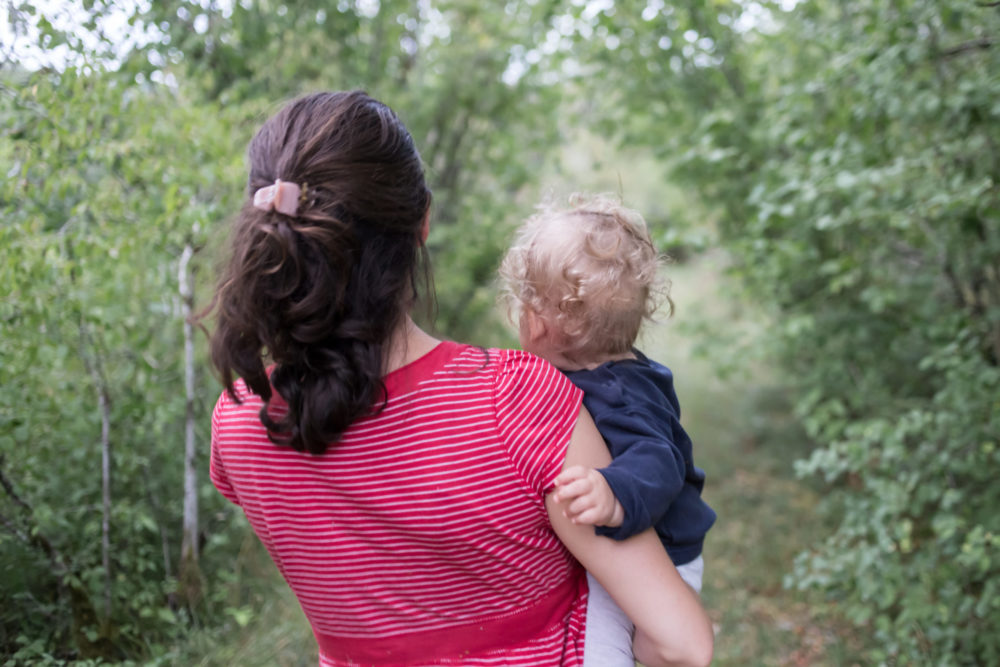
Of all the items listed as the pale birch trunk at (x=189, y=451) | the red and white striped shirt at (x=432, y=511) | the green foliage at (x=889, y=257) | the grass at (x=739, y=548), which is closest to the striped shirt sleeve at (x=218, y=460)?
the red and white striped shirt at (x=432, y=511)

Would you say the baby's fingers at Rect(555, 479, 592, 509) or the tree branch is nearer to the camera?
the baby's fingers at Rect(555, 479, 592, 509)

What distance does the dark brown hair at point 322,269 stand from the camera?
1062mm

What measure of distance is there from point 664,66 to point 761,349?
190cm

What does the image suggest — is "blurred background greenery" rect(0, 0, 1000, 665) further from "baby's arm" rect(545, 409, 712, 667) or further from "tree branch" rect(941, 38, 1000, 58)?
"baby's arm" rect(545, 409, 712, 667)

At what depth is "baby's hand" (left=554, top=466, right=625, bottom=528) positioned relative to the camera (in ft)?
3.44

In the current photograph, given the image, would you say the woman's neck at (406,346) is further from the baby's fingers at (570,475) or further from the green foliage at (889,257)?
the green foliage at (889,257)

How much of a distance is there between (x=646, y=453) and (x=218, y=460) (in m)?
0.71

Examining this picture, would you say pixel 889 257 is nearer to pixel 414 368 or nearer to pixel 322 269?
pixel 414 368

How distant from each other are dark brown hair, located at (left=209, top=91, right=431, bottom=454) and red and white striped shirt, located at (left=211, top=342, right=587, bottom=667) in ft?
0.19

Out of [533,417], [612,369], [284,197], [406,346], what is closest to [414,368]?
[406,346]

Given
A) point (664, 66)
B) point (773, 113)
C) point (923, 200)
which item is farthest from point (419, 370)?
point (664, 66)

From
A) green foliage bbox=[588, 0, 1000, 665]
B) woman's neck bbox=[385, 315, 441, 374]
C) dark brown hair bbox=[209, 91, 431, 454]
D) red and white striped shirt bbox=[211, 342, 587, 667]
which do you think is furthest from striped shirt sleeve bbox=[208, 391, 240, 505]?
green foliage bbox=[588, 0, 1000, 665]

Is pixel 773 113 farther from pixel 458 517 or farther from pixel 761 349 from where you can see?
pixel 458 517

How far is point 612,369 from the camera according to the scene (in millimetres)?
1407
